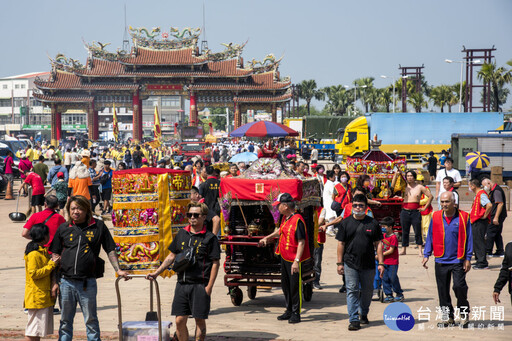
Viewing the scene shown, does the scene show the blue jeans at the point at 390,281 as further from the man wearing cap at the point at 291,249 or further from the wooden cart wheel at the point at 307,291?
the man wearing cap at the point at 291,249

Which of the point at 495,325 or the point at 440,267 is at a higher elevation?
the point at 440,267

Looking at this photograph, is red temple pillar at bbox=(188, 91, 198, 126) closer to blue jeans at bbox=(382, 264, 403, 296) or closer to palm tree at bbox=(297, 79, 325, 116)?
palm tree at bbox=(297, 79, 325, 116)

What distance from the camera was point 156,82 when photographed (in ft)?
241

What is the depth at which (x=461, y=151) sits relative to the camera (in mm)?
33094

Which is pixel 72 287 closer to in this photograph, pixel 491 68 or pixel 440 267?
pixel 440 267

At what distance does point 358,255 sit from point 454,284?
118cm

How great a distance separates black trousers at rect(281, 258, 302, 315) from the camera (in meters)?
8.88

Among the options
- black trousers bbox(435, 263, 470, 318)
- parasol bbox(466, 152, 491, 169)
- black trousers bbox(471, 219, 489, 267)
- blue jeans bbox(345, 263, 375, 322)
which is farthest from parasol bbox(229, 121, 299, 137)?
parasol bbox(466, 152, 491, 169)

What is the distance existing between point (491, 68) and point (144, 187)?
53759 mm

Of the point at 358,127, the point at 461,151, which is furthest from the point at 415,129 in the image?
the point at 461,151

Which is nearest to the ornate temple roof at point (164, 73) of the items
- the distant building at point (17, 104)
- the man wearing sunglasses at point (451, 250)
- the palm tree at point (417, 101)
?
the palm tree at point (417, 101)

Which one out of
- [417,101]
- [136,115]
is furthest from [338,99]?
[136,115]

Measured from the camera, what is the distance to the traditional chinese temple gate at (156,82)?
71.9m

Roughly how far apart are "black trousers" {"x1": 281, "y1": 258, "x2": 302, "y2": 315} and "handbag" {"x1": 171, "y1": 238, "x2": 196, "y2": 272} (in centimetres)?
194
